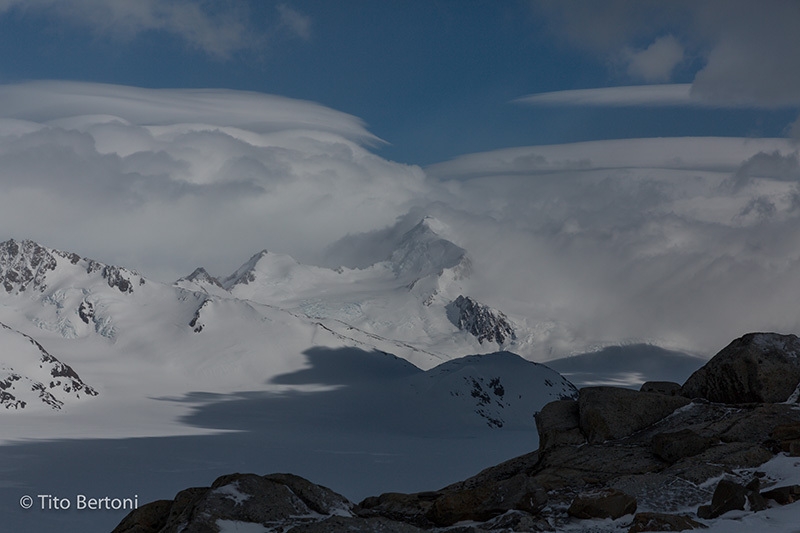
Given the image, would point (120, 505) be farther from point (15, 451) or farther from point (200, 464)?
point (15, 451)

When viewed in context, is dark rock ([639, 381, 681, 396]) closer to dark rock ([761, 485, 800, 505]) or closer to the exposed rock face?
dark rock ([761, 485, 800, 505])

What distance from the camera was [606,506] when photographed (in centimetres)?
1866

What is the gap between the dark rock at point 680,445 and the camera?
22453 mm

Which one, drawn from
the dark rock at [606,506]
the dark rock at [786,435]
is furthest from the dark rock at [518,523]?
the dark rock at [786,435]

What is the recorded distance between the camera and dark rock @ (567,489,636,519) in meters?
18.7

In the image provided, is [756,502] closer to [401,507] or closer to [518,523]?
[518,523]

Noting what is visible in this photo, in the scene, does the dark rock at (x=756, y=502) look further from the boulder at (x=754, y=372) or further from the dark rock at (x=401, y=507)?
the boulder at (x=754, y=372)

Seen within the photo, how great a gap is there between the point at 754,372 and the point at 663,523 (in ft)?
A: 37.0

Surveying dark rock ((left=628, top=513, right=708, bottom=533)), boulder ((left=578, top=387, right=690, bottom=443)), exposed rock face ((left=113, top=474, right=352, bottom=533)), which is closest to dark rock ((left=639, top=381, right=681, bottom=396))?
boulder ((left=578, top=387, right=690, bottom=443))

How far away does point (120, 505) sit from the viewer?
85.2 meters

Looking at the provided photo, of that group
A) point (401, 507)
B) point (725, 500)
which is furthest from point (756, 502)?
point (401, 507)

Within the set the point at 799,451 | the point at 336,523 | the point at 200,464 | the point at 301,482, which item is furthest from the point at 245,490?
the point at 200,464

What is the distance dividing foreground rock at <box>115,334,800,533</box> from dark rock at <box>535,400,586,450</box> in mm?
50

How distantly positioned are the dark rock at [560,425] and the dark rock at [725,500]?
7601mm
